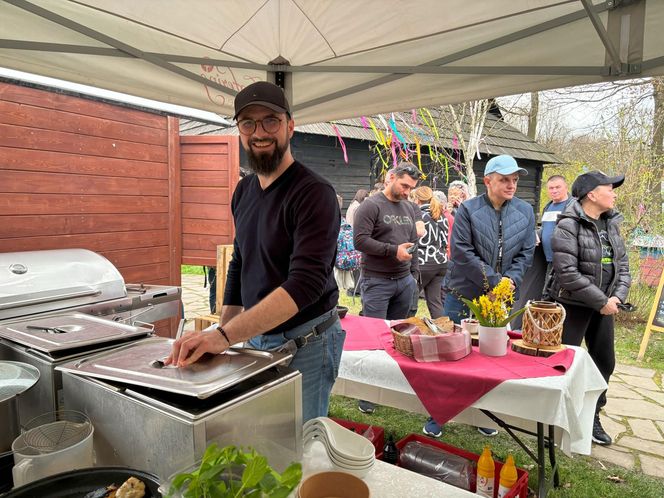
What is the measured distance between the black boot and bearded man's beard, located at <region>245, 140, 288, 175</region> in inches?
125

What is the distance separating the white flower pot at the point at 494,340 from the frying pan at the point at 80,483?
1759 millimetres

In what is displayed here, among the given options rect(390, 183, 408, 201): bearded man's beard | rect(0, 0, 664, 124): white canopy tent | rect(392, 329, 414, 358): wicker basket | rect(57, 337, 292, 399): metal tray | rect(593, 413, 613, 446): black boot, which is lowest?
rect(593, 413, 613, 446): black boot

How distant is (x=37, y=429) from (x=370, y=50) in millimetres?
2100

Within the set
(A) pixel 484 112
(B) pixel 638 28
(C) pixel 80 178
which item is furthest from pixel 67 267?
(A) pixel 484 112

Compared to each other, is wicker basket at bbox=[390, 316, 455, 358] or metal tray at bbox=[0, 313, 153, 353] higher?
metal tray at bbox=[0, 313, 153, 353]

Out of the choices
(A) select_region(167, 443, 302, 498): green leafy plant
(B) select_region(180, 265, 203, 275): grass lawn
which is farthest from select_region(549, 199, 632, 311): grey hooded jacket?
(B) select_region(180, 265, 203, 275): grass lawn

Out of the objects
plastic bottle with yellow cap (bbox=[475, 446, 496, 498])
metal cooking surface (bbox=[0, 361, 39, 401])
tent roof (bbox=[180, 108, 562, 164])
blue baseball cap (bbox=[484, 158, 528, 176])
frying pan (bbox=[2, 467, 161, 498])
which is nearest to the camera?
frying pan (bbox=[2, 467, 161, 498])

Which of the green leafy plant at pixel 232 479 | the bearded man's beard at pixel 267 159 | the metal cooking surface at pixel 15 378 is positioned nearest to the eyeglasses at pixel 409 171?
the bearded man's beard at pixel 267 159

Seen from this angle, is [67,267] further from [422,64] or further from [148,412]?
[422,64]

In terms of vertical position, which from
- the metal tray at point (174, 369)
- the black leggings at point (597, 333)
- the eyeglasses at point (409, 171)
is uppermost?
the eyeglasses at point (409, 171)

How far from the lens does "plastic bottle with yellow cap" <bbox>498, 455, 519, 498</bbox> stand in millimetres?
2082

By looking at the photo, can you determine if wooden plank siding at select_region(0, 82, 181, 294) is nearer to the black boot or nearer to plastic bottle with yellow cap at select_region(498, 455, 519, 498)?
plastic bottle with yellow cap at select_region(498, 455, 519, 498)

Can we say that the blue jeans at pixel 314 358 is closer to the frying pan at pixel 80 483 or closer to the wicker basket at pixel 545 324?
the frying pan at pixel 80 483

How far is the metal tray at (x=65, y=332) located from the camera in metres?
1.32
